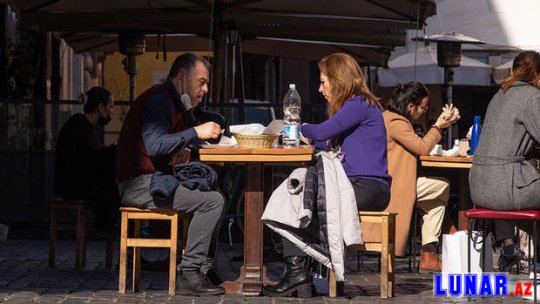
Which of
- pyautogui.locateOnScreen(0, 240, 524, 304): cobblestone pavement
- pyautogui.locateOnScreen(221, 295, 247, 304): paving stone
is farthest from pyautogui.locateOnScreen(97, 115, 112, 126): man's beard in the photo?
pyautogui.locateOnScreen(221, 295, 247, 304): paving stone

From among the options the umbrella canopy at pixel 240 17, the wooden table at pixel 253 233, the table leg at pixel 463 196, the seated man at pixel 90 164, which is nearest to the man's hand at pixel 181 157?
the wooden table at pixel 253 233

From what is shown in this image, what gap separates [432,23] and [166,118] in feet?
24.2

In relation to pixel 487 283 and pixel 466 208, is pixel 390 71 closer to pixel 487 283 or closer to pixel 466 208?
pixel 466 208

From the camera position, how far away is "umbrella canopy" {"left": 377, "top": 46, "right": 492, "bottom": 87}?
22.5 m

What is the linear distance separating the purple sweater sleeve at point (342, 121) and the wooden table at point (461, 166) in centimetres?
167

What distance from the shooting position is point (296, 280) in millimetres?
9016

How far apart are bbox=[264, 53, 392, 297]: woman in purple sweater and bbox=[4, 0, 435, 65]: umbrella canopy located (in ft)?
15.6

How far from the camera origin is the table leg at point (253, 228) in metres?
9.17

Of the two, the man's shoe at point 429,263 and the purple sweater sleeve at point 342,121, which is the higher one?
the purple sweater sleeve at point 342,121

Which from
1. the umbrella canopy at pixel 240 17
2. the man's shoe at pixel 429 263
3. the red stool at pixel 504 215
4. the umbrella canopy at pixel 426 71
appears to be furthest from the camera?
the umbrella canopy at pixel 426 71

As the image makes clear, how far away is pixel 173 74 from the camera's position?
31.1ft

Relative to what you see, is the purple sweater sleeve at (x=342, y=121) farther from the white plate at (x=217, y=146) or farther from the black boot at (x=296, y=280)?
the black boot at (x=296, y=280)

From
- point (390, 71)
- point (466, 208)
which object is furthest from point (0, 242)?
point (390, 71)

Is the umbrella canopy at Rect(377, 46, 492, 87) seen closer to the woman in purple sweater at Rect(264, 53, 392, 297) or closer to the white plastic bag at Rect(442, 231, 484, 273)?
the woman in purple sweater at Rect(264, 53, 392, 297)
